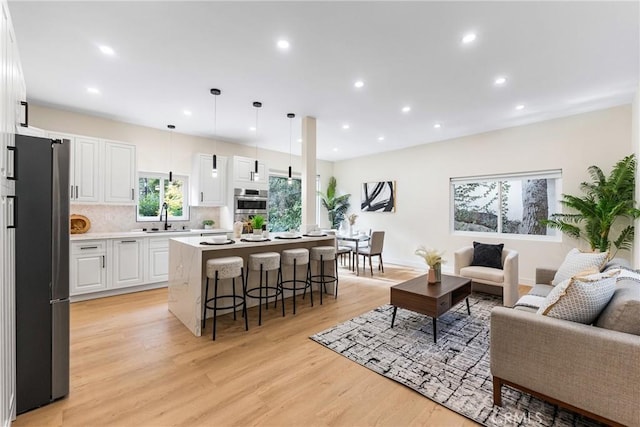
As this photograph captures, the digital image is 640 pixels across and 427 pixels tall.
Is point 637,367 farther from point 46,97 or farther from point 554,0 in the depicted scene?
point 46,97

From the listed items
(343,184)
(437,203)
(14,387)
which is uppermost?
(343,184)

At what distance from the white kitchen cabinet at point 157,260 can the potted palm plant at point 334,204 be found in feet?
15.0

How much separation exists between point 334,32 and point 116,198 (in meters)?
4.31

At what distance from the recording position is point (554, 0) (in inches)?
83.6

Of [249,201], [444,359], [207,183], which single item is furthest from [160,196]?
[444,359]

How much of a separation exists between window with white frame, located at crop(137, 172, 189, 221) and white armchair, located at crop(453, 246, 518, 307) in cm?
523

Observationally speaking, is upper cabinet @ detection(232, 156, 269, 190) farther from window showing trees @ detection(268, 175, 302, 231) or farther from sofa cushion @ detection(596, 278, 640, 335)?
sofa cushion @ detection(596, 278, 640, 335)

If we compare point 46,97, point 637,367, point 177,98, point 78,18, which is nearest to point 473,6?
point 637,367

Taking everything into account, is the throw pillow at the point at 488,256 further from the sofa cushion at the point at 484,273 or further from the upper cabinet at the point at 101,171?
the upper cabinet at the point at 101,171

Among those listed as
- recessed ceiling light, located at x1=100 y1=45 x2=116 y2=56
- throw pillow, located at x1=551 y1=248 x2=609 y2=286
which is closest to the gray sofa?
throw pillow, located at x1=551 y1=248 x2=609 y2=286

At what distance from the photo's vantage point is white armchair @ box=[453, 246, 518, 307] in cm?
376

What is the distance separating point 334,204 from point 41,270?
6915mm

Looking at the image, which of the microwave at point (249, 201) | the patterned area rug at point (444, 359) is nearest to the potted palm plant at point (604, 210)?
the patterned area rug at point (444, 359)

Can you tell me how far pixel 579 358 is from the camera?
5.35ft
